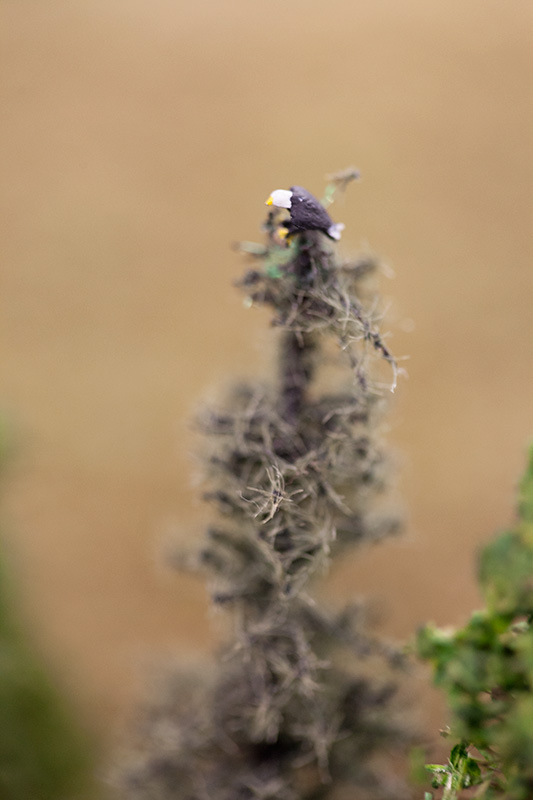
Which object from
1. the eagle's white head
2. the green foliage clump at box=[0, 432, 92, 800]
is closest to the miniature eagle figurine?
the eagle's white head

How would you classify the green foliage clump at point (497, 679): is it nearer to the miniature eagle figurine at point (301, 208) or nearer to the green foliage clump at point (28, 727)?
the miniature eagle figurine at point (301, 208)

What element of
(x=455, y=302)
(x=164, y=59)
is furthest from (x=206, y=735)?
(x=164, y=59)

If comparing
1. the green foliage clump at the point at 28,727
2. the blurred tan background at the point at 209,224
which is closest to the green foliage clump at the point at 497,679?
the green foliage clump at the point at 28,727

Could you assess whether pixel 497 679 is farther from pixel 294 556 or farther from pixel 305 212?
pixel 305 212

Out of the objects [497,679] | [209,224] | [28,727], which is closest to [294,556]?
[497,679]

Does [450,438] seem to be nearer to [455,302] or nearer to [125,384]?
[455,302]

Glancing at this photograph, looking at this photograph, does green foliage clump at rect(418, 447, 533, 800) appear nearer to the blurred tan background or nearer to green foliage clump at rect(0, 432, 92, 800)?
green foliage clump at rect(0, 432, 92, 800)
